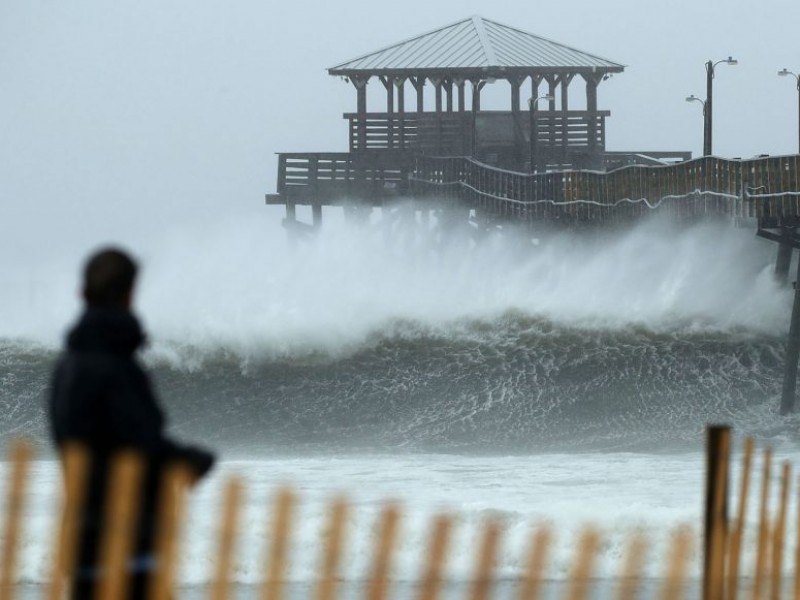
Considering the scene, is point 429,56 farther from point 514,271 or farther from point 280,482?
point 280,482

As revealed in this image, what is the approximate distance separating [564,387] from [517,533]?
17.2m

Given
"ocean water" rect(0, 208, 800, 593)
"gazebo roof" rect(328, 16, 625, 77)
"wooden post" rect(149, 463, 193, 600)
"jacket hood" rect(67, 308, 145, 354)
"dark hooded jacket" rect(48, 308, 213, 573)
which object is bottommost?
"ocean water" rect(0, 208, 800, 593)

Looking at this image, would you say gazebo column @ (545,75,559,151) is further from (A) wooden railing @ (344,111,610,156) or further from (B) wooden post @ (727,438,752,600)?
(B) wooden post @ (727,438,752,600)

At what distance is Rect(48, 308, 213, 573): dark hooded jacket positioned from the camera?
5.17m

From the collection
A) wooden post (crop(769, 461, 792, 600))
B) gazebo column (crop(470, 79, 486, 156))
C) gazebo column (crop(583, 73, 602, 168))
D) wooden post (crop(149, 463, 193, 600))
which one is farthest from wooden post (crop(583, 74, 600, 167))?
wooden post (crop(149, 463, 193, 600))

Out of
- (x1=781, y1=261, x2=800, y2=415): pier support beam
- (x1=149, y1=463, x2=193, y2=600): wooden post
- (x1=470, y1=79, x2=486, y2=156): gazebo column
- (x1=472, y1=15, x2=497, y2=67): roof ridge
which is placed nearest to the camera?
(x1=149, y1=463, x2=193, y2=600): wooden post

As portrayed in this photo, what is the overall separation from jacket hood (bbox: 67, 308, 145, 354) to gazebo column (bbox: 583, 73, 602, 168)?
122 ft

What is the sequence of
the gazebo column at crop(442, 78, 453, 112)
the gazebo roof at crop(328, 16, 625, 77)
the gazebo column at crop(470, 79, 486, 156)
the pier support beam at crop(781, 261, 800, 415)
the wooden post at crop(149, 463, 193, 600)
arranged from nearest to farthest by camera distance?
the wooden post at crop(149, 463, 193, 600)
the pier support beam at crop(781, 261, 800, 415)
the gazebo column at crop(470, 79, 486, 156)
the gazebo roof at crop(328, 16, 625, 77)
the gazebo column at crop(442, 78, 453, 112)

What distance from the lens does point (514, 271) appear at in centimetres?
3756

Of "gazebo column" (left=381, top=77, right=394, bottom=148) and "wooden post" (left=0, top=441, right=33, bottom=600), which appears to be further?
"gazebo column" (left=381, top=77, right=394, bottom=148)

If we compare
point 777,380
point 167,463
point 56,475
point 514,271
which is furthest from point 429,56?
point 167,463

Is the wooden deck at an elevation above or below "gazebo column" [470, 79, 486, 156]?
below

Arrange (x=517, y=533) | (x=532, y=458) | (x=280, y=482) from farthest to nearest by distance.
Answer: (x=532, y=458)
(x=280, y=482)
(x=517, y=533)

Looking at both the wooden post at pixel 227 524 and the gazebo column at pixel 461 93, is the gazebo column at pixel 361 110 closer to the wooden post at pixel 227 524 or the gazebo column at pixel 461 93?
the gazebo column at pixel 461 93
